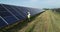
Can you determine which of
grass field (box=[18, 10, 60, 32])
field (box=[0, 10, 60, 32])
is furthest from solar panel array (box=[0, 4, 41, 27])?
grass field (box=[18, 10, 60, 32])

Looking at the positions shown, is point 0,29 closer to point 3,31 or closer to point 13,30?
point 3,31

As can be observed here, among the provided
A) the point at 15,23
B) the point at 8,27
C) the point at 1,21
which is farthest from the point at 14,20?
the point at 1,21

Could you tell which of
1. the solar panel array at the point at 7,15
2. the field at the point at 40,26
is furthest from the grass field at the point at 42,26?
the solar panel array at the point at 7,15

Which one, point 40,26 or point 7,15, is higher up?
point 7,15

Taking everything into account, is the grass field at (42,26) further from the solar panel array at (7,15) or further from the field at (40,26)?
the solar panel array at (7,15)

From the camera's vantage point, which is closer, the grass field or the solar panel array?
the solar panel array

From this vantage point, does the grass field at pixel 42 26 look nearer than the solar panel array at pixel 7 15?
No

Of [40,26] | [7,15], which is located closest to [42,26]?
[40,26]

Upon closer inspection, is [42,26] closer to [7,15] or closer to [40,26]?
[40,26]

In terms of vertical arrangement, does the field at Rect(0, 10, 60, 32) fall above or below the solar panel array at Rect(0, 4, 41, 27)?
below

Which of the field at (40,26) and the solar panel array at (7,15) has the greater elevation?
the solar panel array at (7,15)

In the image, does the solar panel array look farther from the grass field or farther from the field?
the grass field
